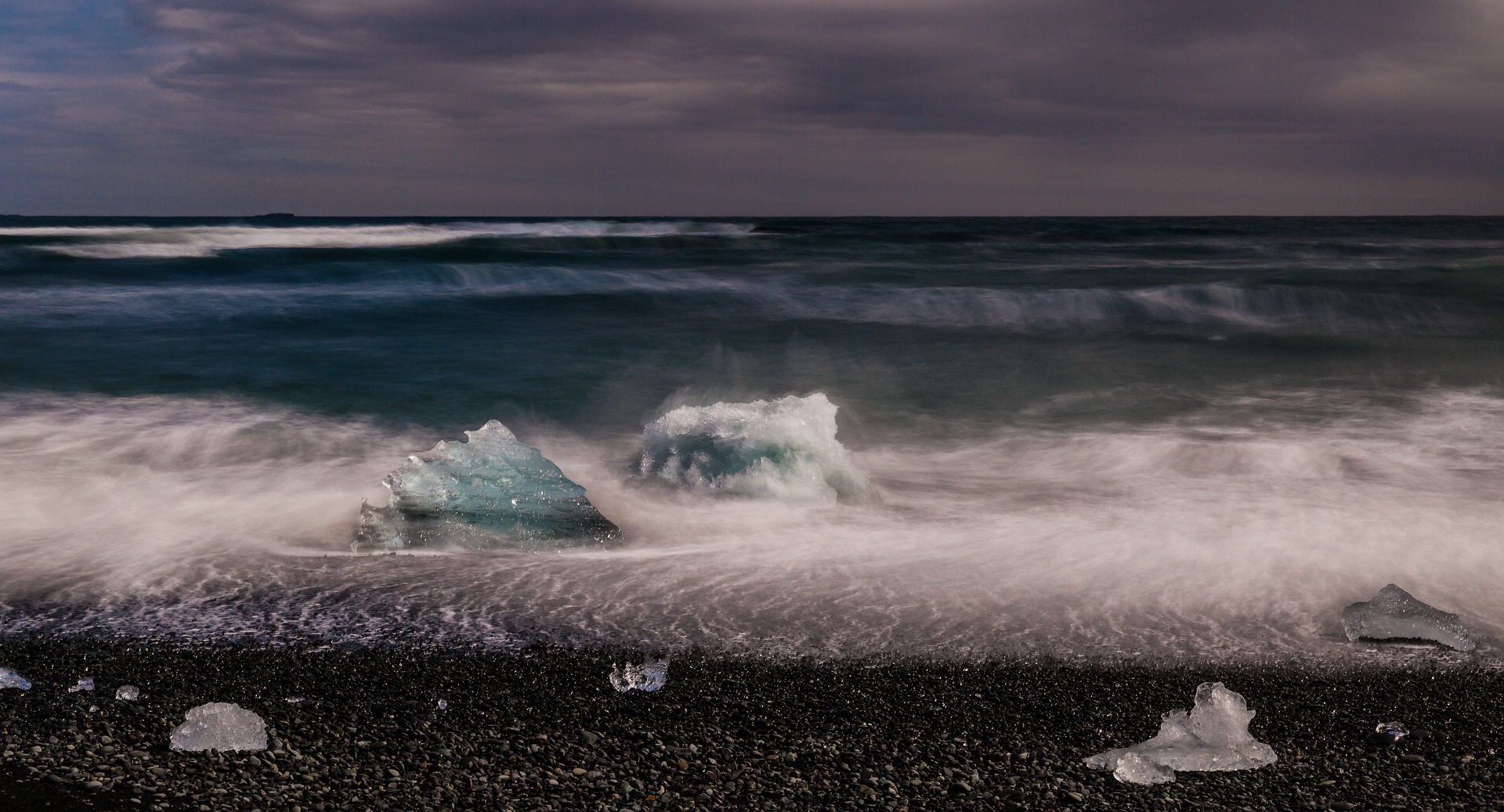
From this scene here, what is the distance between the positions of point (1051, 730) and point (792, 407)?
3010 millimetres

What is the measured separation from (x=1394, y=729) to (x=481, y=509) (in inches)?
137

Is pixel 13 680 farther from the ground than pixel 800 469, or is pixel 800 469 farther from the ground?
pixel 800 469

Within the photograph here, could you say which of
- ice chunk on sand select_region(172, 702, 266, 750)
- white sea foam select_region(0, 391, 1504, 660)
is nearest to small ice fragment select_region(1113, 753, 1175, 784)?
→ white sea foam select_region(0, 391, 1504, 660)

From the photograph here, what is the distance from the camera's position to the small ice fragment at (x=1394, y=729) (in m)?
3.08

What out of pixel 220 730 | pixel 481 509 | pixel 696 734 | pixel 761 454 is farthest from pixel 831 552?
pixel 220 730

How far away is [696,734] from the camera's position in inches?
120

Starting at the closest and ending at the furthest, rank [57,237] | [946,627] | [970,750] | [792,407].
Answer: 1. [970,750]
2. [946,627]
3. [792,407]
4. [57,237]

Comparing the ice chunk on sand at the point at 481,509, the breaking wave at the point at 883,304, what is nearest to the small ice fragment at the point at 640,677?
the ice chunk on sand at the point at 481,509

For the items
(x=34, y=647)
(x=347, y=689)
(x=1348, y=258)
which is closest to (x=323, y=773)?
(x=347, y=689)

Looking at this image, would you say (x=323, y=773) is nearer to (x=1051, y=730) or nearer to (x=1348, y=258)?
(x=1051, y=730)

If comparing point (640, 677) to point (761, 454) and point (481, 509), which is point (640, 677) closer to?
point (481, 509)

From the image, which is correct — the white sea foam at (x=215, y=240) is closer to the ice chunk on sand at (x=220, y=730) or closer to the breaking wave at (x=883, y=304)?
the breaking wave at (x=883, y=304)

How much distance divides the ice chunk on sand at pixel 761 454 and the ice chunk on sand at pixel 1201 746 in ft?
8.60

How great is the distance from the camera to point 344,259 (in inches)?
1017
